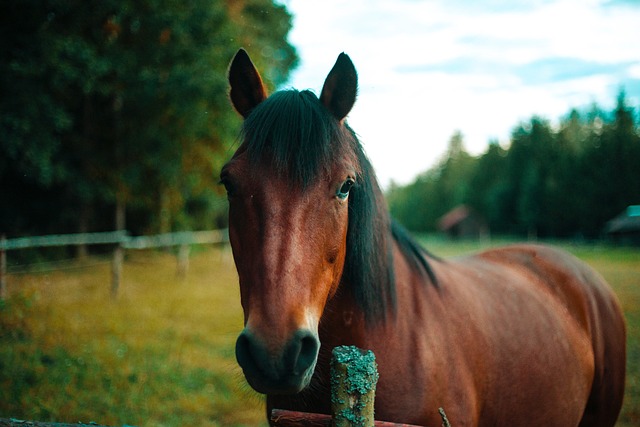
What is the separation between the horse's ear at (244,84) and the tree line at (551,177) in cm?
1077

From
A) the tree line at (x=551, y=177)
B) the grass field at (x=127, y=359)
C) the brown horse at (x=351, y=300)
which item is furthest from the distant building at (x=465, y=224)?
the brown horse at (x=351, y=300)

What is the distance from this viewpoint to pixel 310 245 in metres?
1.52

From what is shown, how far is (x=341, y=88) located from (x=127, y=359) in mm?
5431

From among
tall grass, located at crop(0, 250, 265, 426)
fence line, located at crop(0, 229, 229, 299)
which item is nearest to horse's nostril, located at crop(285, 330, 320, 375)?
tall grass, located at crop(0, 250, 265, 426)

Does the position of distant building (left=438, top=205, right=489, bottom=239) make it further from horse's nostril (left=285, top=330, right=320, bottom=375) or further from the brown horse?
horse's nostril (left=285, top=330, right=320, bottom=375)

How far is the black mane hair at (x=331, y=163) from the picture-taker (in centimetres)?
162

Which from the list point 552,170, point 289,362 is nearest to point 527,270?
point 289,362

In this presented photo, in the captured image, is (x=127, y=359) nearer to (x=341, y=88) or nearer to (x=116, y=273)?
(x=116, y=273)

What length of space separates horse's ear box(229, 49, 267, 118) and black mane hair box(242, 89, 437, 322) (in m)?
0.29

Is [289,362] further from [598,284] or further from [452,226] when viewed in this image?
[452,226]

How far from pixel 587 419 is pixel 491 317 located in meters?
1.41

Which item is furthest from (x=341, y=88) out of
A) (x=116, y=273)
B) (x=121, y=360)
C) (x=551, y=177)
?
(x=551, y=177)

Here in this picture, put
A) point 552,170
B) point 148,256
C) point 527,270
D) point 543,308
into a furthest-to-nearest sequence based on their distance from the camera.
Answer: point 552,170 → point 148,256 → point 527,270 → point 543,308

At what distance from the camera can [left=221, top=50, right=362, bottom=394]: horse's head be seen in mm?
1289
